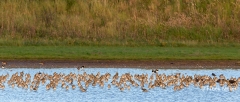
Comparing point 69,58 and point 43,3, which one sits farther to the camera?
point 43,3

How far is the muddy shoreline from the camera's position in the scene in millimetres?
25719

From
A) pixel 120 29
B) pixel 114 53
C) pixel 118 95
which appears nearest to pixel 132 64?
pixel 114 53

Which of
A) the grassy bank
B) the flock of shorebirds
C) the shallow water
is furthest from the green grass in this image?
the shallow water

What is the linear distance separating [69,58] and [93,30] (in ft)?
21.7

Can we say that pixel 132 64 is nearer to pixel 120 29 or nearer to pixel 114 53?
pixel 114 53

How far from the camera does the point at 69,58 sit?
89.5 feet

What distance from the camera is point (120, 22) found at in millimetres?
34781

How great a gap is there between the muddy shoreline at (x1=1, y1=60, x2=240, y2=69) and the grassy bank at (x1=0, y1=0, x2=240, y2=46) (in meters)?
4.92

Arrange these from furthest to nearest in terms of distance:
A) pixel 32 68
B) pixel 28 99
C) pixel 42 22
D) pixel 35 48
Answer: pixel 42 22, pixel 35 48, pixel 32 68, pixel 28 99

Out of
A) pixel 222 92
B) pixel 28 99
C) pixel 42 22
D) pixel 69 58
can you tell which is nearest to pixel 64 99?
pixel 28 99

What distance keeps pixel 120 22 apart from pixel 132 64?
28.6 feet

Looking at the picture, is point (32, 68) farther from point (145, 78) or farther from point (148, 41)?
point (148, 41)

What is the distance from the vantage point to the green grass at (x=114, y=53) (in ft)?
90.1

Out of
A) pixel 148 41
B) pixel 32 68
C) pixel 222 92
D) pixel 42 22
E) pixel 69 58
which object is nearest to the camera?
pixel 222 92
